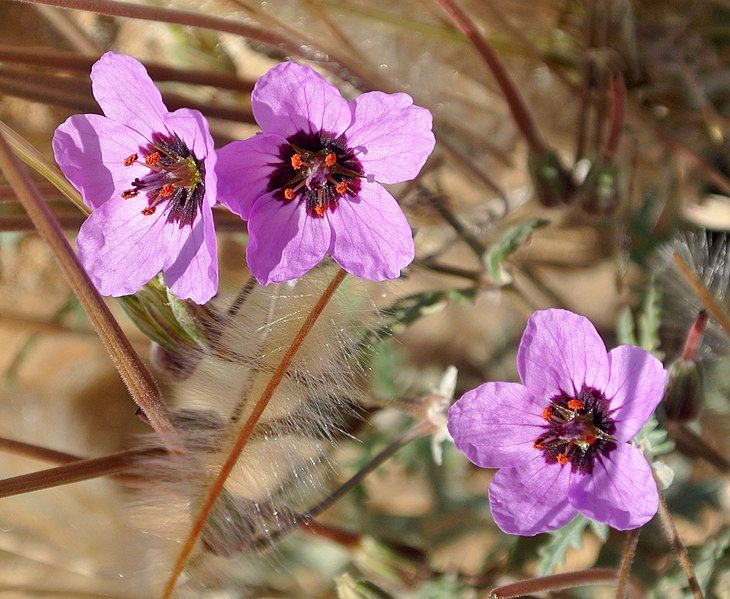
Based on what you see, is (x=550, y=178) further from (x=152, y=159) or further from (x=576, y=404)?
(x=152, y=159)

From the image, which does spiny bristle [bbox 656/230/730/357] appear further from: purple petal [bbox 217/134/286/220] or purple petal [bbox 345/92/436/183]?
purple petal [bbox 217/134/286/220]

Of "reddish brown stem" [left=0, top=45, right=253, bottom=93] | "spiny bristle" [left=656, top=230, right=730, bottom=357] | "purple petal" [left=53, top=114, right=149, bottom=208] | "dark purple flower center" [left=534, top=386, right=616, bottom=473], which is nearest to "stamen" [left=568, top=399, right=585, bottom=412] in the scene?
"dark purple flower center" [left=534, top=386, right=616, bottom=473]

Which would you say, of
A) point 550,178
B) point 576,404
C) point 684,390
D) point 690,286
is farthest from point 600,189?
point 576,404

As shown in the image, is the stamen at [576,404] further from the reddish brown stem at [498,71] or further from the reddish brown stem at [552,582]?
the reddish brown stem at [498,71]

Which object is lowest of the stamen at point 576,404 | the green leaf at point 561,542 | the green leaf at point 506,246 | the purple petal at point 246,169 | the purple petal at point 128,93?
the green leaf at point 561,542

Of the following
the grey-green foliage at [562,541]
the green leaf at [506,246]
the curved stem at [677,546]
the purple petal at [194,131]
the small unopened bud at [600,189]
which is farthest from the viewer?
the small unopened bud at [600,189]

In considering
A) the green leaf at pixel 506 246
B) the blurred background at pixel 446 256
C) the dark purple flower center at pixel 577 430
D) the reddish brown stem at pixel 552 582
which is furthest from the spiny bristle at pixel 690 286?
the reddish brown stem at pixel 552 582
